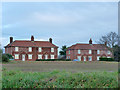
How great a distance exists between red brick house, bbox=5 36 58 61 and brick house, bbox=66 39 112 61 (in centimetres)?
609

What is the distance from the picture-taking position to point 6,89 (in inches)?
282

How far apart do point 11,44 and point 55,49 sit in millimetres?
11775

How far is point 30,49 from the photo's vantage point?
4725 cm

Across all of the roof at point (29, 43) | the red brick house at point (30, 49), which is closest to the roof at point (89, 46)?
the red brick house at point (30, 49)

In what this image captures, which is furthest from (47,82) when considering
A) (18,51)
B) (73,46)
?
(73,46)

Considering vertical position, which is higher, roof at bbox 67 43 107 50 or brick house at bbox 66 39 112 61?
roof at bbox 67 43 107 50

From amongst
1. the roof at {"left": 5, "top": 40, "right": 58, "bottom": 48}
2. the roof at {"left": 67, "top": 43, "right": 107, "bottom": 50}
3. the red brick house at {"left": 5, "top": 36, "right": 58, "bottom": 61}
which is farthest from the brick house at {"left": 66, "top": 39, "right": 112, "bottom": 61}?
the roof at {"left": 5, "top": 40, "right": 58, "bottom": 48}

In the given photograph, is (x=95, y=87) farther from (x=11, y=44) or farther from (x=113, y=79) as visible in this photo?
(x=11, y=44)

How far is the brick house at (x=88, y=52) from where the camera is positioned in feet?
171

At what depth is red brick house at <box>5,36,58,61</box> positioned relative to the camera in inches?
1805

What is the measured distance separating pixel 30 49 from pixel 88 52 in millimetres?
17092

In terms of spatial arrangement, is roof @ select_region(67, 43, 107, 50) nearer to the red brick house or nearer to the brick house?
the brick house

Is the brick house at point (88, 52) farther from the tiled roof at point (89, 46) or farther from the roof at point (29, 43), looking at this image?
the roof at point (29, 43)

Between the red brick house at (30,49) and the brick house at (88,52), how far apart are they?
6.09 meters
